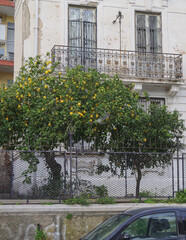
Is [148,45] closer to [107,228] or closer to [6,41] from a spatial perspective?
[6,41]

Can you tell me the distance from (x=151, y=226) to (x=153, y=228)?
0.04 meters

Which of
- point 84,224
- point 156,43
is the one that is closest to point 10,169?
point 84,224

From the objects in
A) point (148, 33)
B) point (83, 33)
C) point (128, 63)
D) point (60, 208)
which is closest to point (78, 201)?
point (60, 208)

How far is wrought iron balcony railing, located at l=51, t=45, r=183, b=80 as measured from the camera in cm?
1612

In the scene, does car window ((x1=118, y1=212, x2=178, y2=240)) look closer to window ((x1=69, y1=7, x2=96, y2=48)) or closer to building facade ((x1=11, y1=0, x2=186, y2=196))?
building facade ((x1=11, y1=0, x2=186, y2=196))

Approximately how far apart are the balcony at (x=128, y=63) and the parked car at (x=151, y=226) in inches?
389

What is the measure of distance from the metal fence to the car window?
3655mm

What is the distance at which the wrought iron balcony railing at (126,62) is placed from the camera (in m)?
16.1

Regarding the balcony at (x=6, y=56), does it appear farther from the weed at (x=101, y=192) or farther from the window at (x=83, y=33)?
the weed at (x=101, y=192)

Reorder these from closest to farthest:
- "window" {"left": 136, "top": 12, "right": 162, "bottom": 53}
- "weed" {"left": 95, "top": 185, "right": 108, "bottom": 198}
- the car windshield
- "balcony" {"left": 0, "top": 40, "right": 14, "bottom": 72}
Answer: the car windshield, "weed" {"left": 95, "top": 185, "right": 108, "bottom": 198}, "window" {"left": 136, "top": 12, "right": 162, "bottom": 53}, "balcony" {"left": 0, "top": 40, "right": 14, "bottom": 72}

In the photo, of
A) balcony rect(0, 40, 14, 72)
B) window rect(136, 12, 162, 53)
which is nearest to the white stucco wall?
window rect(136, 12, 162, 53)

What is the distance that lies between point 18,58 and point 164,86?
20.8ft

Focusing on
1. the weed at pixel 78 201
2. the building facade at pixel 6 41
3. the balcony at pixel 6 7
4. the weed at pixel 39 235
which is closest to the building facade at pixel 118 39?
the building facade at pixel 6 41

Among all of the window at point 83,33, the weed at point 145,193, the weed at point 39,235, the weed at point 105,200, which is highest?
the window at point 83,33
